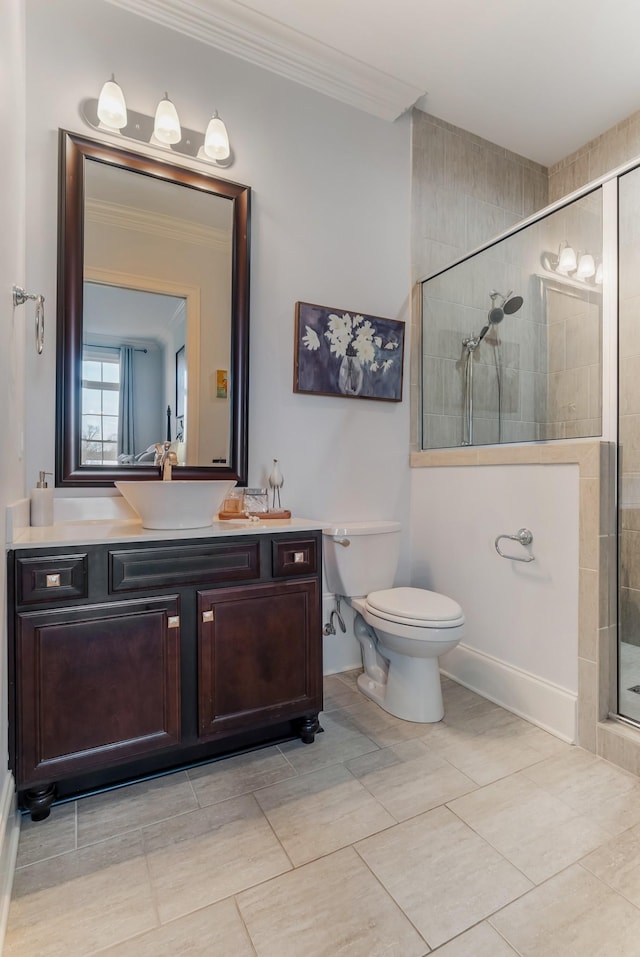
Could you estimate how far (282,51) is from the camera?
85.3 inches

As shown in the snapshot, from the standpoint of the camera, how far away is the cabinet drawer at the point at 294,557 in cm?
170

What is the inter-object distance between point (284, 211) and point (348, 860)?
2.47 metres

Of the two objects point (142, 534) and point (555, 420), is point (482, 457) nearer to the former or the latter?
point (555, 420)

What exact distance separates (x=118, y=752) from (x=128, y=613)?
0.41 meters

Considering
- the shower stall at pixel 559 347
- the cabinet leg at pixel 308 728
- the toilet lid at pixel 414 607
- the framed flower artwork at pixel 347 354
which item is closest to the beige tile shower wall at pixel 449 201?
the shower stall at pixel 559 347

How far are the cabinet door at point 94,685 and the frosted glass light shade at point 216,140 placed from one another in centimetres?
184

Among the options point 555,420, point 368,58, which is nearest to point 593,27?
point 368,58

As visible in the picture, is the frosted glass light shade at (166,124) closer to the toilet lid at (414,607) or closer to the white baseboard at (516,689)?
the toilet lid at (414,607)

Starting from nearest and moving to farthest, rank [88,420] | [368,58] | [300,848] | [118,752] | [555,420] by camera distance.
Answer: [300,848] → [118,752] → [88,420] → [555,420] → [368,58]

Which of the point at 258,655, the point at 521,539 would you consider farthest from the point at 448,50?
the point at 258,655

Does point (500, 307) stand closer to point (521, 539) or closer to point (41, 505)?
point (521, 539)

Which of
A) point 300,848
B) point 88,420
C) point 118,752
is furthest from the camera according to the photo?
point 88,420

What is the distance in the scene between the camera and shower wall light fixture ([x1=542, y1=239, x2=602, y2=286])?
1910 millimetres

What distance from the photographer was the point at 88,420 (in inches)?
71.2
